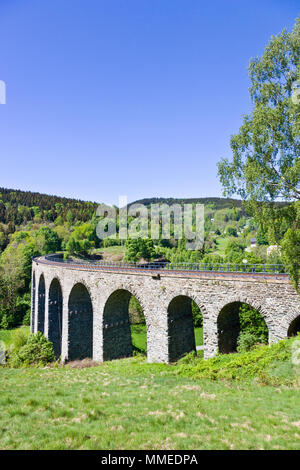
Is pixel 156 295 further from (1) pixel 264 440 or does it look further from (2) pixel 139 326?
(2) pixel 139 326

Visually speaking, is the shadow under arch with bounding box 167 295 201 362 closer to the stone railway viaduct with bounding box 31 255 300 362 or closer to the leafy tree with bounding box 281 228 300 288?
the stone railway viaduct with bounding box 31 255 300 362

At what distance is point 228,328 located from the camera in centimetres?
2112

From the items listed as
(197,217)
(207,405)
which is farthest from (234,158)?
(197,217)

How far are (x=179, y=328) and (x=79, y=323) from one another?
48.8 ft

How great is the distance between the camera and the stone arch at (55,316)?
3788 cm

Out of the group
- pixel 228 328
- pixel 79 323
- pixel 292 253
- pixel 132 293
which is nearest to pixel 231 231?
pixel 79 323

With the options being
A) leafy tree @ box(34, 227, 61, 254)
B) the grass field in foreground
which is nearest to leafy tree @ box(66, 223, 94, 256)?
leafy tree @ box(34, 227, 61, 254)

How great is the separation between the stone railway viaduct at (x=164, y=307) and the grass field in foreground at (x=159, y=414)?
3388 millimetres

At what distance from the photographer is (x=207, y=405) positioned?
37.6 feet

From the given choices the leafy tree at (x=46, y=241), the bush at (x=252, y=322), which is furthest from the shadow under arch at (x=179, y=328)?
the leafy tree at (x=46, y=241)

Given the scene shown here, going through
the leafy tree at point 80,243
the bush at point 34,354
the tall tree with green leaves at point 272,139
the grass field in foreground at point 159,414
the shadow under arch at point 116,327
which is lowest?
the bush at point 34,354

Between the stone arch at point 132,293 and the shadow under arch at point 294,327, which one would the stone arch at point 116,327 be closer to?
the stone arch at point 132,293

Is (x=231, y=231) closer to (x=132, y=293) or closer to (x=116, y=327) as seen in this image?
(x=116, y=327)
